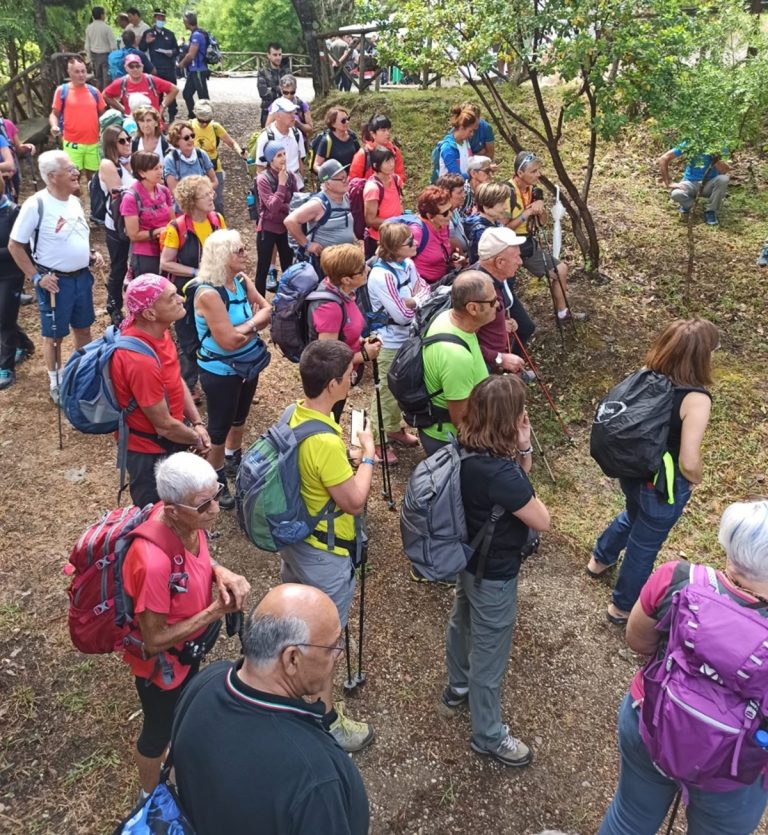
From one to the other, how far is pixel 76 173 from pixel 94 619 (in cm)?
422

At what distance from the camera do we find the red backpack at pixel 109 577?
9.57 feet

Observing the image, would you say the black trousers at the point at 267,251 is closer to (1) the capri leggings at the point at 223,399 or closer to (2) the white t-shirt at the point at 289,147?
(2) the white t-shirt at the point at 289,147

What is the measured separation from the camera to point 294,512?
11.0 ft

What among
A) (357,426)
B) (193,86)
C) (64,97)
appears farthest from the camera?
(193,86)

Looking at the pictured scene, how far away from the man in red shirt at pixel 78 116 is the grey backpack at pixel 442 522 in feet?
26.8

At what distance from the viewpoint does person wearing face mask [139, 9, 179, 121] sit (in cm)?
1309

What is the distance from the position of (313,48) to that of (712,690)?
582 inches

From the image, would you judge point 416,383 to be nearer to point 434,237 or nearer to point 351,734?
point 351,734

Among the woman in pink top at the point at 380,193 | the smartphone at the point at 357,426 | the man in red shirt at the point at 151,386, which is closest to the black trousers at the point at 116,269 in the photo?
the woman in pink top at the point at 380,193

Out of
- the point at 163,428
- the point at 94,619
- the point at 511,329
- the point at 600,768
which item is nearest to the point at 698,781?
the point at 600,768

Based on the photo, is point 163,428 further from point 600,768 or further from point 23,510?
point 600,768

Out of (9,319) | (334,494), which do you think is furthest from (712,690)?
(9,319)

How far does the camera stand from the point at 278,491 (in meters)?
3.30

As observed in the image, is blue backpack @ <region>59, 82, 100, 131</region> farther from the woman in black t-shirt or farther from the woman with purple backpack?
the woman with purple backpack
